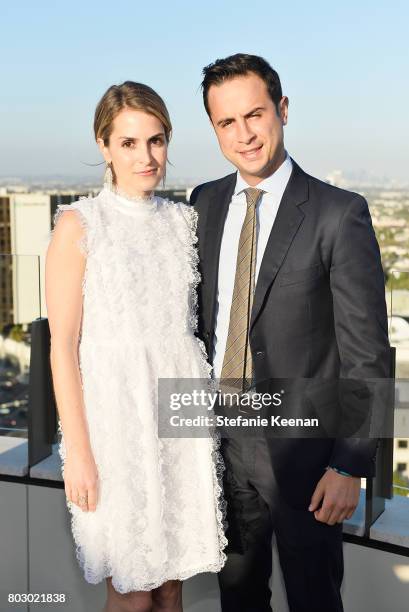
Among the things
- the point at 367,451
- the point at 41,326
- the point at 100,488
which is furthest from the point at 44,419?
the point at 367,451

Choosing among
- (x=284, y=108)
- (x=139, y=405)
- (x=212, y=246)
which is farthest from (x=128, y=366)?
(x=284, y=108)

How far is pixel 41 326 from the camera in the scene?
303cm

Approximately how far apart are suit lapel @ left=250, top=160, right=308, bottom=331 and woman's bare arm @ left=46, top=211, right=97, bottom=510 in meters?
0.48

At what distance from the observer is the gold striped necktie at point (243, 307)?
217 centimetres

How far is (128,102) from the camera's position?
2.15 meters

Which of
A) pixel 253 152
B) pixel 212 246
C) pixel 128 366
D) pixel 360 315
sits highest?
pixel 253 152

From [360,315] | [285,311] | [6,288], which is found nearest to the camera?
[360,315]

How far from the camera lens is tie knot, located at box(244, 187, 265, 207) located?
2.22 meters

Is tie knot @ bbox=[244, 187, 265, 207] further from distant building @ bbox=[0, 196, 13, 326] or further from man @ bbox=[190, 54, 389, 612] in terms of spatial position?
distant building @ bbox=[0, 196, 13, 326]

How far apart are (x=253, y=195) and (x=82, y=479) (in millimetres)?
923

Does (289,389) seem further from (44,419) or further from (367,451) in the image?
(44,419)

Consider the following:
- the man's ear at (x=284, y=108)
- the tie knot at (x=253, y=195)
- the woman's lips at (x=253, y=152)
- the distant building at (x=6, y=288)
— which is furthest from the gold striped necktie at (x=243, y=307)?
the distant building at (x=6, y=288)

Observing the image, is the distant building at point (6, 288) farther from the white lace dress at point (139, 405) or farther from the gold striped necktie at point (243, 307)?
the gold striped necktie at point (243, 307)

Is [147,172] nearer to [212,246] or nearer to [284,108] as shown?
[212,246]
